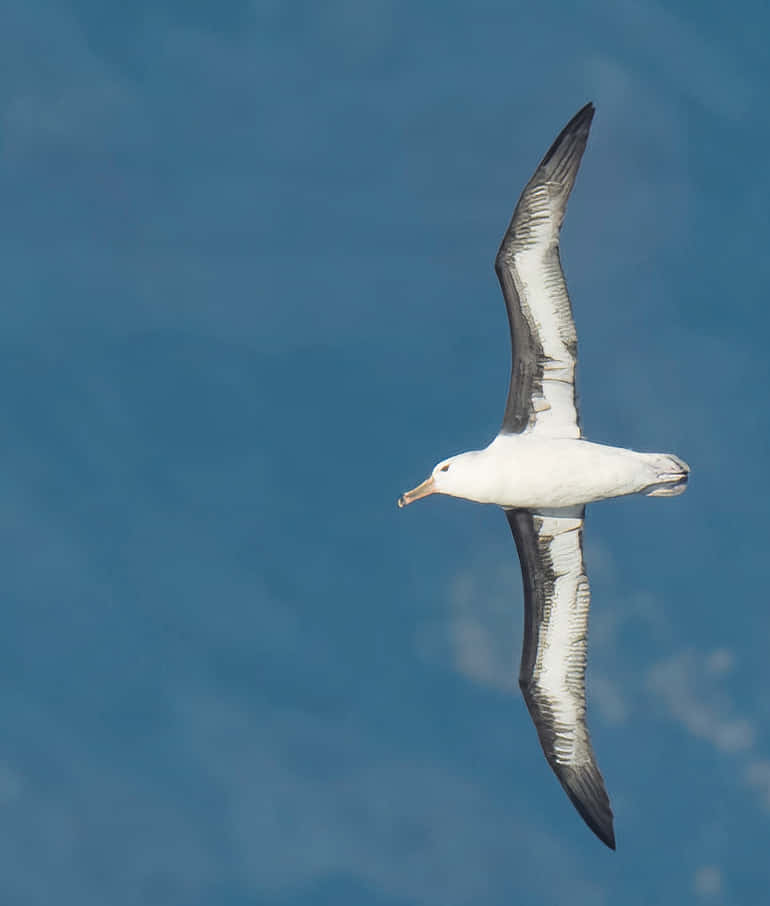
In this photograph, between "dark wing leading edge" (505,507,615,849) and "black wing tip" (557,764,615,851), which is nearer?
"dark wing leading edge" (505,507,615,849)

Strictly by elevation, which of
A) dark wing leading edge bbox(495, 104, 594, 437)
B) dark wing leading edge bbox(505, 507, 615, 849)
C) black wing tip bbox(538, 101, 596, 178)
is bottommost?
dark wing leading edge bbox(505, 507, 615, 849)

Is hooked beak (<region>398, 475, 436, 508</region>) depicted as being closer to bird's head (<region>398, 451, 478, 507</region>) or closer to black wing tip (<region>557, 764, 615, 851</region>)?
bird's head (<region>398, 451, 478, 507</region>)

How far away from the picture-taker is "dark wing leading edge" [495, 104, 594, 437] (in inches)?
1040

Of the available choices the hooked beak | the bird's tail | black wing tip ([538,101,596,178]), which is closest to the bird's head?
the hooked beak

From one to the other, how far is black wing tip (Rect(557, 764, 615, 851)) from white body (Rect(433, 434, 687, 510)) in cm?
480

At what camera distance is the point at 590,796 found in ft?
94.7

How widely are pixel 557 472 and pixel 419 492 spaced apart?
2563 mm

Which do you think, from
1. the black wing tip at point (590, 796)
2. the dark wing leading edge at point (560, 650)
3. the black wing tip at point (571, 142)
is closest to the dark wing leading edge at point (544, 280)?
the black wing tip at point (571, 142)

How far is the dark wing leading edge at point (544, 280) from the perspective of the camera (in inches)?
1040

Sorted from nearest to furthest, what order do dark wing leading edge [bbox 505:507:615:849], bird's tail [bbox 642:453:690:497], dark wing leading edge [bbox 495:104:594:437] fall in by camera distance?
1. dark wing leading edge [bbox 495:104:594:437]
2. bird's tail [bbox 642:453:690:497]
3. dark wing leading edge [bbox 505:507:615:849]

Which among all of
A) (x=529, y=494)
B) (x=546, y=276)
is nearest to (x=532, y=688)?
(x=529, y=494)

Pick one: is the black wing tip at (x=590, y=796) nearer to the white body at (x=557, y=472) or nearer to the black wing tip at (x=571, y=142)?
the white body at (x=557, y=472)

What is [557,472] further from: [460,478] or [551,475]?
[460,478]

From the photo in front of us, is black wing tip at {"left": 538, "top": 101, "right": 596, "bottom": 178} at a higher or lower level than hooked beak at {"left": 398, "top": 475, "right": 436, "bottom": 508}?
higher
